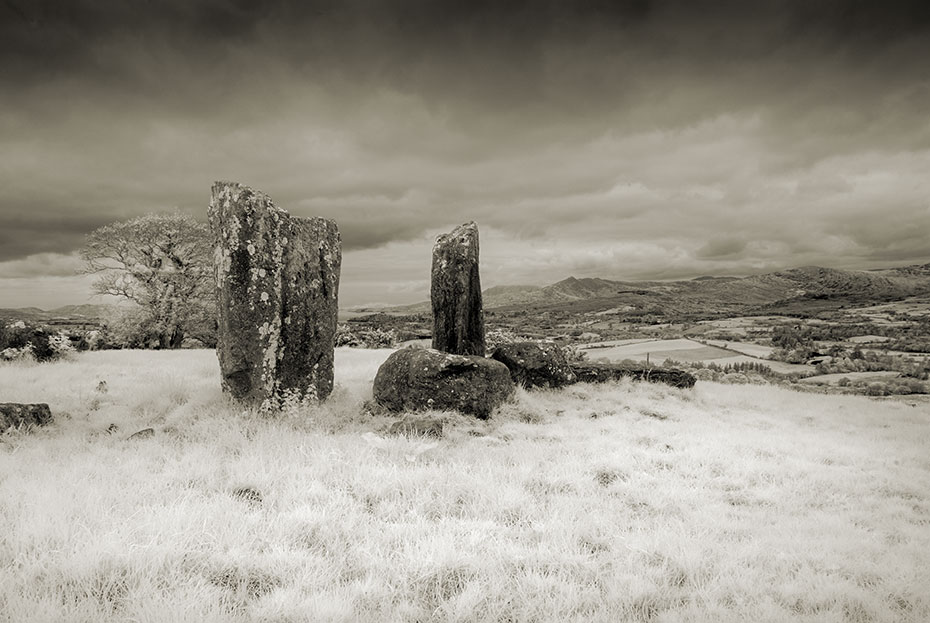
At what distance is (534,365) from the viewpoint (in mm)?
15578

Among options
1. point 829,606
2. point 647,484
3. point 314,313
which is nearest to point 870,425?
point 647,484

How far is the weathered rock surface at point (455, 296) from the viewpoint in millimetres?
15789

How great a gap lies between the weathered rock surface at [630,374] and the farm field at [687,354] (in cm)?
1132

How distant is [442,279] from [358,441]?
26.1 feet

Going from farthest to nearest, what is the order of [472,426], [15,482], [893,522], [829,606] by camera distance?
[472,426]
[893,522]
[15,482]
[829,606]

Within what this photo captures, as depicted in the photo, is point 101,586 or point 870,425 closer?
point 101,586

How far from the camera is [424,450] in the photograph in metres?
8.41

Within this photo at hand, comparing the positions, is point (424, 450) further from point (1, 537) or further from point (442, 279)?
point (442, 279)

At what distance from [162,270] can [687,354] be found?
3367 centimetres

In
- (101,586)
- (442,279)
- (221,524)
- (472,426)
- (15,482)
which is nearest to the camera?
(101,586)

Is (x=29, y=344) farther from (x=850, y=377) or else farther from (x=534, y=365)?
(x=850, y=377)

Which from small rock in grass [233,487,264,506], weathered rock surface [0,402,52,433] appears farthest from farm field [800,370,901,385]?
weathered rock surface [0,402,52,433]

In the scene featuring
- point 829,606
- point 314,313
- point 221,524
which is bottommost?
point 829,606

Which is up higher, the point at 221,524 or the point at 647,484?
the point at 221,524
